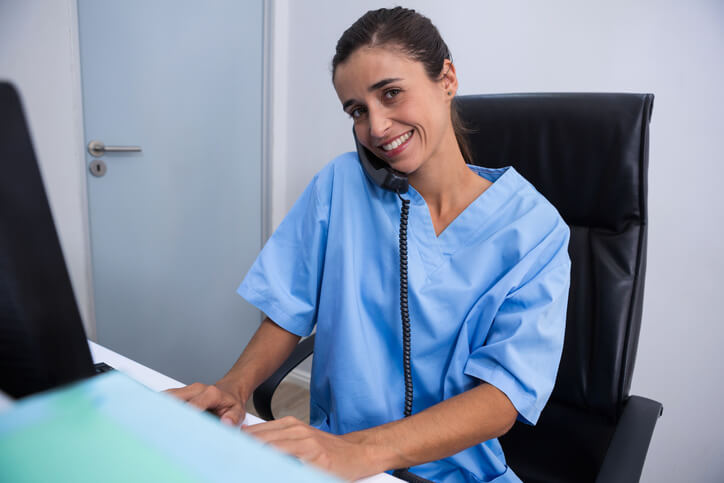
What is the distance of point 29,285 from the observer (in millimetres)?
250

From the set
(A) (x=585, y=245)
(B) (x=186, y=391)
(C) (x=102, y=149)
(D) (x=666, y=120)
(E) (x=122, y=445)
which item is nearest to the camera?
(E) (x=122, y=445)

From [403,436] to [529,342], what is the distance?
0.77 ft

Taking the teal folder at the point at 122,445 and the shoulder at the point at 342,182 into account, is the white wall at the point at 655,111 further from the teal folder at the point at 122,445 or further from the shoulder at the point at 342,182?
the teal folder at the point at 122,445

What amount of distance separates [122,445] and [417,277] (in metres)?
0.58

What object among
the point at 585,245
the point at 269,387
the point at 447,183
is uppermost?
the point at 447,183

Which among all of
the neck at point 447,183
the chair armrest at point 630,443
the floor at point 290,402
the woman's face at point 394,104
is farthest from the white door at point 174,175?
the chair armrest at point 630,443

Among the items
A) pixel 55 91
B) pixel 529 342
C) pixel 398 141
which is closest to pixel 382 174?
pixel 398 141

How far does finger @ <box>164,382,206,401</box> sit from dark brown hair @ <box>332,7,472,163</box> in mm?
559

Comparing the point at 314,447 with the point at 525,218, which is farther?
the point at 525,218

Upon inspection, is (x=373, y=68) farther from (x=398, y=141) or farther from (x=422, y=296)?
(x=422, y=296)

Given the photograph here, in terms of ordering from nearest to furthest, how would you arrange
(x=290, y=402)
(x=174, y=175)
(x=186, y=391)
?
(x=186, y=391) < (x=174, y=175) < (x=290, y=402)

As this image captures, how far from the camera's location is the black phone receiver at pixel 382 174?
0.78 metres

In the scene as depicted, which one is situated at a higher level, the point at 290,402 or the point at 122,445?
the point at 122,445

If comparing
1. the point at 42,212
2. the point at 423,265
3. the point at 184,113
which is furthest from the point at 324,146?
the point at 42,212
